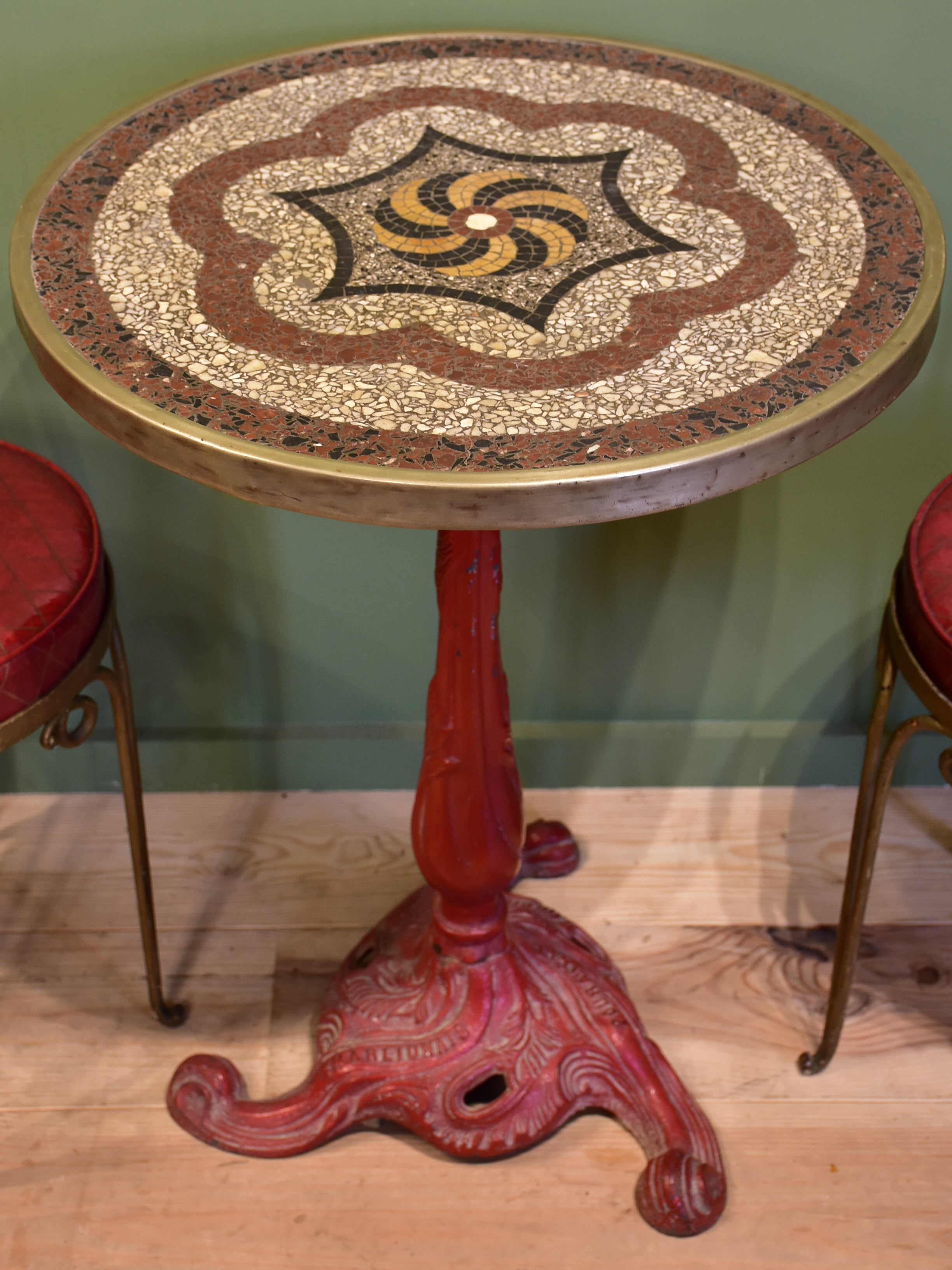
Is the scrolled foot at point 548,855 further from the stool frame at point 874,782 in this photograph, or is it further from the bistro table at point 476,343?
the stool frame at point 874,782

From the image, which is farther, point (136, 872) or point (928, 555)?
point (136, 872)

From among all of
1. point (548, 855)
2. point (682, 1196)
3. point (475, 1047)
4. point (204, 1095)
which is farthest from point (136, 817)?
point (682, 1196)

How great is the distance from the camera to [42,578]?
112cm

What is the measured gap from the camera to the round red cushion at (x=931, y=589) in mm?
1094

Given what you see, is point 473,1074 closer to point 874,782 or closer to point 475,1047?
point 475,1047

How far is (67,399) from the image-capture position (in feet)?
2.99

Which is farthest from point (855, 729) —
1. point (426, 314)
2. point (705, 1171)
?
point (426, 314)

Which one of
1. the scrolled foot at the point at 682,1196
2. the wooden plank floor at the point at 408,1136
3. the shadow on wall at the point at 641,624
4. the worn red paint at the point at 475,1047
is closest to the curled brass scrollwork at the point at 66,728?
the worn red paint at the point at 475,1047

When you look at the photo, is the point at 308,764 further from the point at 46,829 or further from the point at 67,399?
the point at 67,399

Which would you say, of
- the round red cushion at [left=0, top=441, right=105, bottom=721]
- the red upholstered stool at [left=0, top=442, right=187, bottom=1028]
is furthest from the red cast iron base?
the round red cushion at [left=0, top=441, right=105, bottom=721]

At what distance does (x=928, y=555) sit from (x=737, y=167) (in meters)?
0.38

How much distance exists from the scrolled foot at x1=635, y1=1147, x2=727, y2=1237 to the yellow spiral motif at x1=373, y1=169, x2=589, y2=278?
88 cm

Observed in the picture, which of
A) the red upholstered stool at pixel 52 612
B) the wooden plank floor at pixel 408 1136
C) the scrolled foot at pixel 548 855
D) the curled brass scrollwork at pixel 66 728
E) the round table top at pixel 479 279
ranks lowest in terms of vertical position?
the wooden plank floor at pixel 408 1136

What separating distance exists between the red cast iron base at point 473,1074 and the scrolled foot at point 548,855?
0.23 meters
